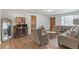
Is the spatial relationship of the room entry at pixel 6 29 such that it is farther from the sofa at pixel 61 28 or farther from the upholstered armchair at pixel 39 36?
the sofa at pixel 61 28

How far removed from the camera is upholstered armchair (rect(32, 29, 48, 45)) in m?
1.78

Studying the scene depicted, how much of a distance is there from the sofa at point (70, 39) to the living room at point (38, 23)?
2cm

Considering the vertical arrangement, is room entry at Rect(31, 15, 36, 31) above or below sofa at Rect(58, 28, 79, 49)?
above

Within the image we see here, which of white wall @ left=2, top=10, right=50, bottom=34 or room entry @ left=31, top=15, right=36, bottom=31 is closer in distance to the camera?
white wall @ left=2, top=10, right=50, bottom=34

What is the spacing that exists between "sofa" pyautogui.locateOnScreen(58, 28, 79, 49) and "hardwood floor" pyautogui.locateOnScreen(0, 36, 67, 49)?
0.12 metres

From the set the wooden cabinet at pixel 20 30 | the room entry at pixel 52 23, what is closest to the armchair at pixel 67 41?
the room entry at pixel 52 23

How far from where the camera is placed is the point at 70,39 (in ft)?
5.63

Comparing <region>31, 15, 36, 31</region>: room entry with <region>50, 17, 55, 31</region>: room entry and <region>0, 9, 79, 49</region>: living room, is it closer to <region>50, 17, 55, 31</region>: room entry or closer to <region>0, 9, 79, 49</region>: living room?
<region>0, 9, 79, 49</region>: living room

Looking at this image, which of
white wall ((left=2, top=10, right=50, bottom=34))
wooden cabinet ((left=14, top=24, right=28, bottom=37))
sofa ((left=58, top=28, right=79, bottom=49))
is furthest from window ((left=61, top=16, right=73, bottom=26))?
wooden cabinet ((left=14, top=24, right=28, bottom=37))

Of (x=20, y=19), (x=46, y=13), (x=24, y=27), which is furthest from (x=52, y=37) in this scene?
(x=20, y=19)

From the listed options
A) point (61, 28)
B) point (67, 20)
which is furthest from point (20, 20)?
point (67, 20)

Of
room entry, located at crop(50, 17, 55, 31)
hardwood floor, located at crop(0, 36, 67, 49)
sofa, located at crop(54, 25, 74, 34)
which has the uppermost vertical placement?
room entry, located at crop(50, 17, 55, 31)
